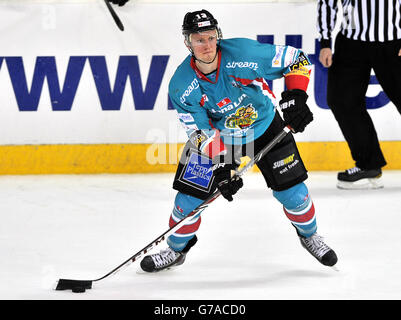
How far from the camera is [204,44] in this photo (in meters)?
2.78

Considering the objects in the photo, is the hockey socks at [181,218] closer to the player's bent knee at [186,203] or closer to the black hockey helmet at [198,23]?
the player's bent knee at [186,203]

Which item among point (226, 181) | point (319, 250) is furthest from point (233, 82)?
point (319, 250)

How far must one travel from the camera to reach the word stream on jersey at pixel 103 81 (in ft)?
15.8

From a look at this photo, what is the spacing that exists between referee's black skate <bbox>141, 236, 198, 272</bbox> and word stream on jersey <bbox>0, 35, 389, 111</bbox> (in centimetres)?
188

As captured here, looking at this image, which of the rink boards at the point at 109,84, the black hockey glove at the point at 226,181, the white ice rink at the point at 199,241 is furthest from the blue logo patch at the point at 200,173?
the rink boards at the point at 109,84

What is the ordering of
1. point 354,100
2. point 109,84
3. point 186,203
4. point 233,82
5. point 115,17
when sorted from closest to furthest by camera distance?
point 233,82
point 186,203
point 354,100
point 115,17
point 109,84

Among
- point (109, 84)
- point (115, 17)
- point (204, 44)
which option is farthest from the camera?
point (109, 84)

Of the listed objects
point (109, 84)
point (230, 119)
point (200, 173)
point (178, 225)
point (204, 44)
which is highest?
point (204, 44)

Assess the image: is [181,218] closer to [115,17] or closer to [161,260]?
[161,260]

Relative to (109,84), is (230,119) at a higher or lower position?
higher

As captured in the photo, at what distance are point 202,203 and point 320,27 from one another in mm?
1838

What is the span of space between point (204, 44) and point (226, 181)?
0.48 meters

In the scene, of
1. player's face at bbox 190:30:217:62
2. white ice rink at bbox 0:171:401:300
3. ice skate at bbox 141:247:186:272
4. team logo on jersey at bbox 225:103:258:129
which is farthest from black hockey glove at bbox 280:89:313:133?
ice skate at bbox 141:247:186:272

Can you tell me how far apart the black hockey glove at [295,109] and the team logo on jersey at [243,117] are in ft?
0.57
